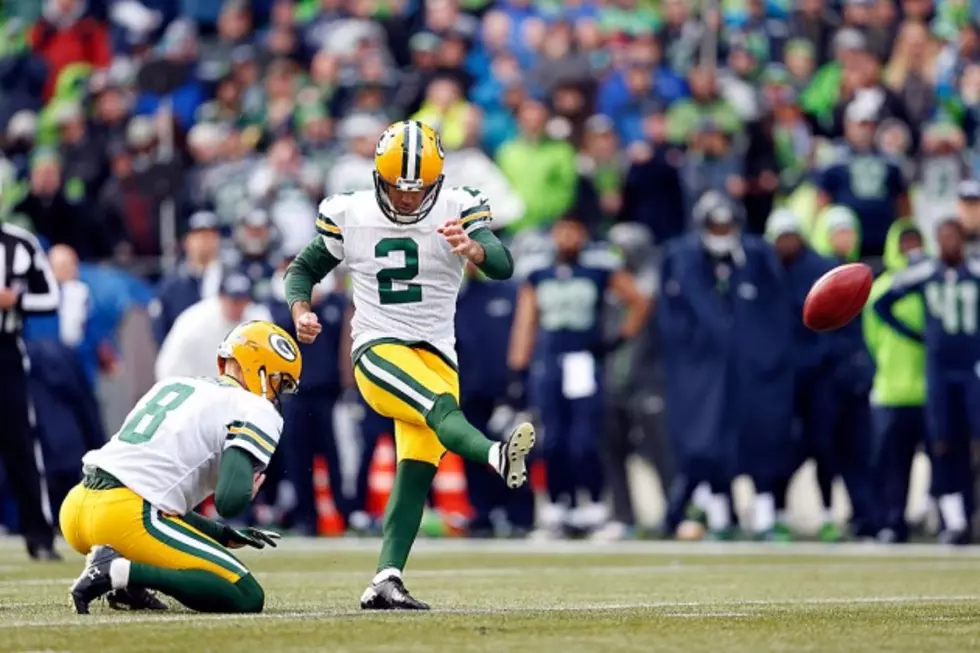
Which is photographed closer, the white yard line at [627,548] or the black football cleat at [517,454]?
the black football cleat at [517,454]

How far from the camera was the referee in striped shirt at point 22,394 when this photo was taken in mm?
12180

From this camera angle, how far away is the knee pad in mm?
8195

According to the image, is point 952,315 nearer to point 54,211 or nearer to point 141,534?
point 54,211

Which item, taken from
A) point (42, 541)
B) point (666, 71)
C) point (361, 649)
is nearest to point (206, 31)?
point (666, 71)

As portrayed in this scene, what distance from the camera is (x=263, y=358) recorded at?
26.2 feet

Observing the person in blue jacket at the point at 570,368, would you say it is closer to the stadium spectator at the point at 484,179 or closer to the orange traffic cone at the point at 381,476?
the stadium spectator at the point at 484,179

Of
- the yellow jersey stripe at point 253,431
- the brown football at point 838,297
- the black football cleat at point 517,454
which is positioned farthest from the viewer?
the brown football at point 838,297

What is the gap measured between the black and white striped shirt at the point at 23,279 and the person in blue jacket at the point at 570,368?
13.3 ft

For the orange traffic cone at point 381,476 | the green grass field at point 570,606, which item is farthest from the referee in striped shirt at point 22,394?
the orange traffic cone at point 381,476

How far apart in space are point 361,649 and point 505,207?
991 cm

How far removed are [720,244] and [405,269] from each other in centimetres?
674

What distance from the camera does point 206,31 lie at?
21172 mm

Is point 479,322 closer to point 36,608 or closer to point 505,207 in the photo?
point 505,207

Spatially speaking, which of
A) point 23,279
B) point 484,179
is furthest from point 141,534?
point 484,179
